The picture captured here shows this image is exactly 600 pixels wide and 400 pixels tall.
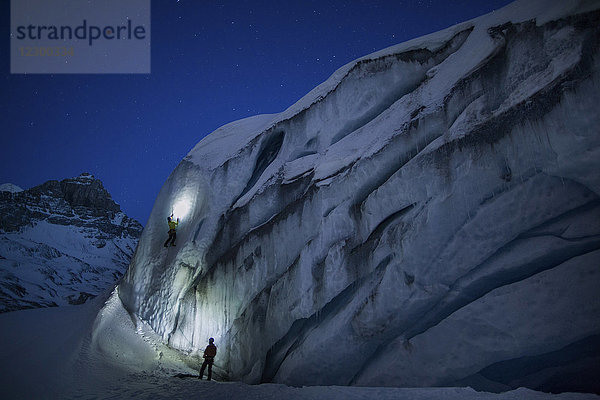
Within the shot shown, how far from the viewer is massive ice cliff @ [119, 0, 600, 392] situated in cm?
605

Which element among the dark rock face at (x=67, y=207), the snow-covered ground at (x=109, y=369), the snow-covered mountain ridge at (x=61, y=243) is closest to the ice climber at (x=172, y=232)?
the snow-covered ground at (x=109, y=369)

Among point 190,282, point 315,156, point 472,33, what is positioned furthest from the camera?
point 190,282

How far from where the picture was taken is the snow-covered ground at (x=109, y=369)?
6211mm

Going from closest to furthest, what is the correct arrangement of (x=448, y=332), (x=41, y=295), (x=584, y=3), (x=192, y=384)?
(x=584, y=3), (x=448, y=332), (x=192, y=384), (x=41, y=295)

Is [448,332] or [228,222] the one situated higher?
[228,222]

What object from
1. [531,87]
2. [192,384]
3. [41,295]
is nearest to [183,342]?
[192,384]

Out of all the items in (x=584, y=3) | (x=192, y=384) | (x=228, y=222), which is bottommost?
(x=192, y=384)

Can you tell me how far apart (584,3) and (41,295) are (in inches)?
2066

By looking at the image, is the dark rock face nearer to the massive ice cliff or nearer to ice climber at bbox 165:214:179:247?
ice climber at bbox 165:214:179:247

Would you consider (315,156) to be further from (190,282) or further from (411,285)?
(190,282)

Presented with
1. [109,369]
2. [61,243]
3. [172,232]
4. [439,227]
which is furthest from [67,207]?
[439,227]

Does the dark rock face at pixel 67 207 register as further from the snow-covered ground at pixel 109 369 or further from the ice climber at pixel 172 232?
the ice climber at pixel 172 232

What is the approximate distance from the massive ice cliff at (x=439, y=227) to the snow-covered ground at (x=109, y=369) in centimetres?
116

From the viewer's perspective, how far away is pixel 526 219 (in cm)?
636
